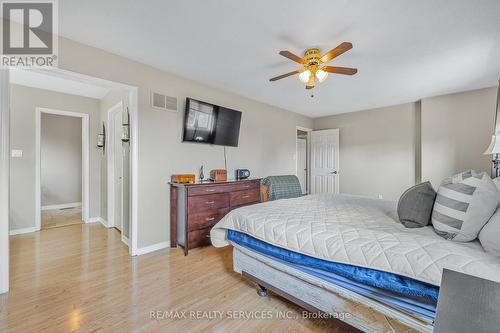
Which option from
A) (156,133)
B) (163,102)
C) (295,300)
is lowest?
(295,300)

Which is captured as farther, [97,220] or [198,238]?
[97,220]

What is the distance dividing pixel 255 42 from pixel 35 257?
3.64 meters

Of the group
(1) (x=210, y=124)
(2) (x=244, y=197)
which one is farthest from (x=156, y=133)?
(2) (x=244, y=197)

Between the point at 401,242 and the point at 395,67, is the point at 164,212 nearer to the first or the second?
the point at 401,242

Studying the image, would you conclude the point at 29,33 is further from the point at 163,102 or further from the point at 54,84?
the point at 54,84

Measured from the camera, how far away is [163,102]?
3.02 m

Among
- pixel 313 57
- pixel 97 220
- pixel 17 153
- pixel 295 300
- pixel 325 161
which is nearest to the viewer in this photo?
pixel 295 300

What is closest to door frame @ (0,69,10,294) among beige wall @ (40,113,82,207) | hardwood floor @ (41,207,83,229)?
hardwood floor @ (41,207,83,229)

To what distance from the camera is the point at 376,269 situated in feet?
3.86

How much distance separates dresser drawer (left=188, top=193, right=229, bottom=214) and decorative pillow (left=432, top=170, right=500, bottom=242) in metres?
2.38

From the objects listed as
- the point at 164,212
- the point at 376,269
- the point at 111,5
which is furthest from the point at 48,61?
the point at 376,269

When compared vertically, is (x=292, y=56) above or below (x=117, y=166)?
above

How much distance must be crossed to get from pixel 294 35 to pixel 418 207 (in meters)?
1.87

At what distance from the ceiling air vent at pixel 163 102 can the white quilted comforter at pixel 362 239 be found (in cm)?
191
